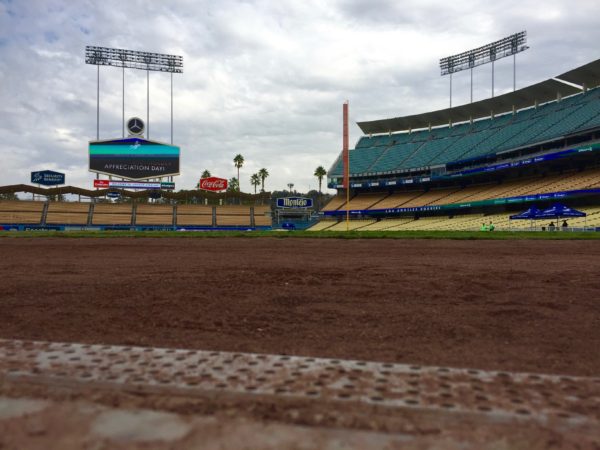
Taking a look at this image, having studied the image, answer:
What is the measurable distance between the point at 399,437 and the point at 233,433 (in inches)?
32.7

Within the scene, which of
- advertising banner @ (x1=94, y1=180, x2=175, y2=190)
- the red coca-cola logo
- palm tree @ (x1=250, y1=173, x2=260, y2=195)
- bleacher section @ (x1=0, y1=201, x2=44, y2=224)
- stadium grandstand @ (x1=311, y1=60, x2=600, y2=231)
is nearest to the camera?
stadium grandstand @ (x1=311, y1=60, x2=600, y2=231)

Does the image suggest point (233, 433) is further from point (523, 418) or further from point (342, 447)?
point (523, 418)

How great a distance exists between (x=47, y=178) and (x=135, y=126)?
57.3 ft

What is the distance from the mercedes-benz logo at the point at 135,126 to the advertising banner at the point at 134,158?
1822 mm

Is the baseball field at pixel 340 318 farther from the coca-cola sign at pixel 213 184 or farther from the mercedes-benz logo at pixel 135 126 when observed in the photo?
the coca-cola sign at pixel 213 184

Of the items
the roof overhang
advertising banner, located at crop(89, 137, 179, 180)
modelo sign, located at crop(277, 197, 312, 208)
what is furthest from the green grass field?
modelo sign, located at crop(277, 197, 312, 208)

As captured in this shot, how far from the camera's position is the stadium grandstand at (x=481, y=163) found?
43.5 metres

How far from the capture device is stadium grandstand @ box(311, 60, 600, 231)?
4350cm

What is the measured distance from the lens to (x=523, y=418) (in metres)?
2.37

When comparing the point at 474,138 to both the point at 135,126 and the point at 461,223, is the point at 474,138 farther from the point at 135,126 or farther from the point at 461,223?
the point at 135,126

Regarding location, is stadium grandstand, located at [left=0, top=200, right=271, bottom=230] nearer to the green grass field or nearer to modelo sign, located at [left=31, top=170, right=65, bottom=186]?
modelo sign, located at [left=31, top=170, right=65, bottom=186]

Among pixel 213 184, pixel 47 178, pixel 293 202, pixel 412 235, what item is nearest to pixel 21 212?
pixel 47 178

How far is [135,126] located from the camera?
57.0 meters

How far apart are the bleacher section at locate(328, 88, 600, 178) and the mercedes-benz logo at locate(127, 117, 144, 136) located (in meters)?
30.7
